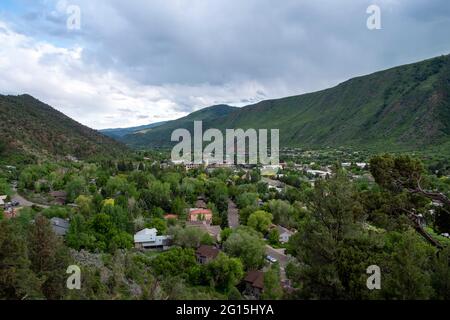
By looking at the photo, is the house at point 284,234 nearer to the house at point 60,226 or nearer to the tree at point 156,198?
the tree at point 156,198

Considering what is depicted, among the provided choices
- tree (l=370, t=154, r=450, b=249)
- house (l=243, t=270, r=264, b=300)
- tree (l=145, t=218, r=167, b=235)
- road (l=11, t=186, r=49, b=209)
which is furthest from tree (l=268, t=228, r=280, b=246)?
road (l=11, t=186, r=49, b=209)

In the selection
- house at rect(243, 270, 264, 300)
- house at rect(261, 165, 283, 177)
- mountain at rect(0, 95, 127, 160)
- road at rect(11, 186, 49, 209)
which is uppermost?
mountain at rect(0, 95, 127, 160)

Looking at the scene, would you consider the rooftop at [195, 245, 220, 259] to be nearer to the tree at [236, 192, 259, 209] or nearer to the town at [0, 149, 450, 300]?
the town at [0, 149, 450, 300]

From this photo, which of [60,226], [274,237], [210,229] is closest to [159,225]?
[210,229]

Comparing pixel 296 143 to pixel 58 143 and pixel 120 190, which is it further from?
pixel 120 190

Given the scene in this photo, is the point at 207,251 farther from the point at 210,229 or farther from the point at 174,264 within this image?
the point at 210,229
